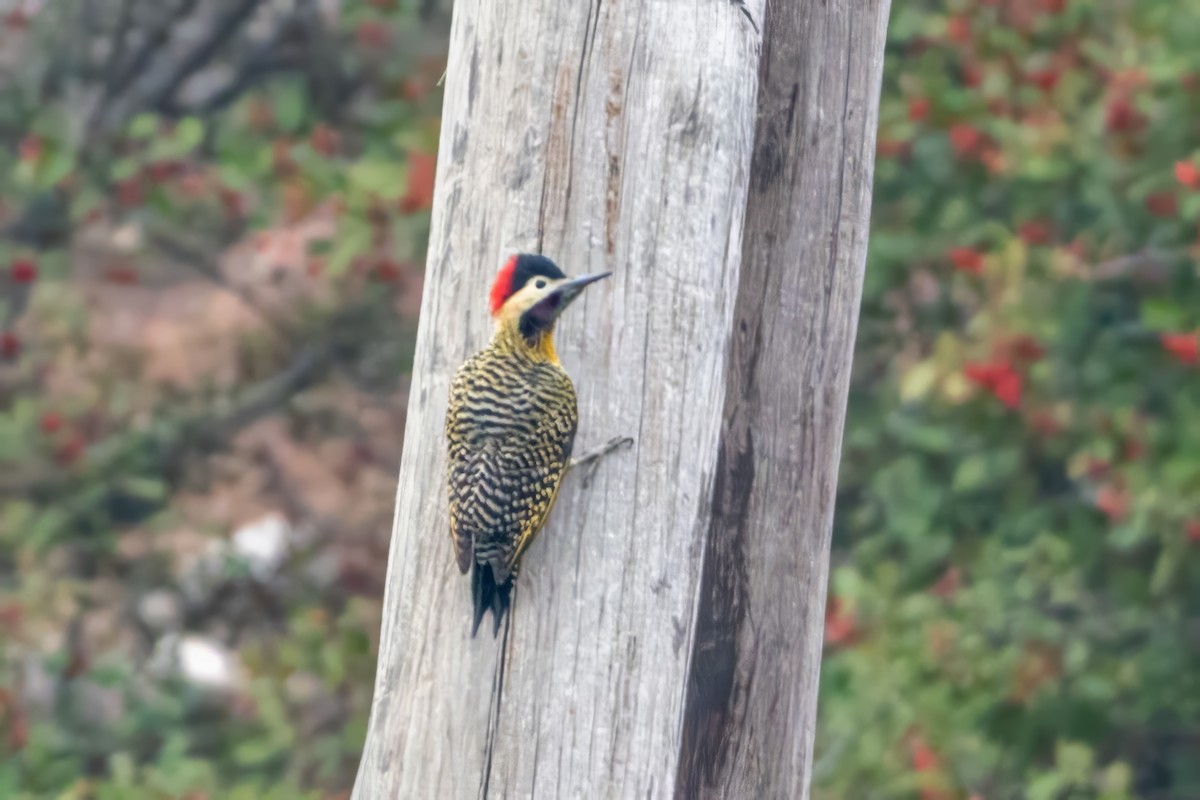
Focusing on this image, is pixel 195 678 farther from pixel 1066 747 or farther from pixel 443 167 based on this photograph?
pixel 443 167

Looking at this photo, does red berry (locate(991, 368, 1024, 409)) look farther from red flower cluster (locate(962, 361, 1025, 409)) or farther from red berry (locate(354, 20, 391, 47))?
red berry (locate(354, 20, 391, 47))

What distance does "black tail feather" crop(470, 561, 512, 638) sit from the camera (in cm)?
218

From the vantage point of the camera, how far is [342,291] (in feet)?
18.6

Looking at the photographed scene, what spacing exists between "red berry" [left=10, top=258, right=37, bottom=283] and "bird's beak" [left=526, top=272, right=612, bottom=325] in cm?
340

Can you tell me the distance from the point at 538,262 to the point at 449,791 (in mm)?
683

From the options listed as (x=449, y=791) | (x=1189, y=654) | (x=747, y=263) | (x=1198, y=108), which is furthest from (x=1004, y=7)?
(x=449, y=791)

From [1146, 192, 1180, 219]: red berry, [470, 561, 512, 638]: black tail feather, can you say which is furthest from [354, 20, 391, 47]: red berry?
[470, 561, 512, 638]: black tail feather

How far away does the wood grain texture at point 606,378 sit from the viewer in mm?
2168

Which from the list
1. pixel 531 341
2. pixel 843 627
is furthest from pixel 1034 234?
pixel 531 341

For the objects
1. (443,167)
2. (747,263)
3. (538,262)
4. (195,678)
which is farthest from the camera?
(195,678)

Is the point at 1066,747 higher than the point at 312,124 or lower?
lower

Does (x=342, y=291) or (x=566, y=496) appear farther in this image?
(x=342, y=291)

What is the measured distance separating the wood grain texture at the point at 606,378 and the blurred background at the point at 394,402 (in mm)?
2591

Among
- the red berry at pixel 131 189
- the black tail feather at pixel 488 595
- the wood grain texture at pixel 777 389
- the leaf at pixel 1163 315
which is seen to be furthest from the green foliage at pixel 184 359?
the black tail feather at pixel 488 595
